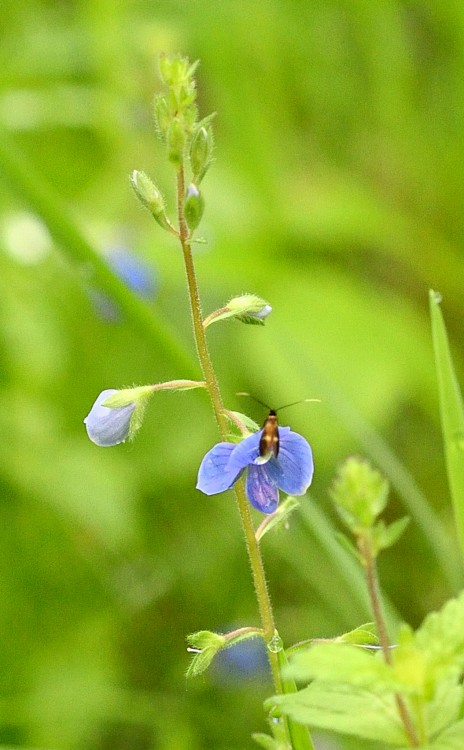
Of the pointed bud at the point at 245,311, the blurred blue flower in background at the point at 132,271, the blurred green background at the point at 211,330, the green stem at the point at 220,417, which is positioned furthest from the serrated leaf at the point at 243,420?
the blurred blue flower in background at the point at 132,271

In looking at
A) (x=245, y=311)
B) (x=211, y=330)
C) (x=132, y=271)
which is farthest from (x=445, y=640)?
(x=211, y=330)

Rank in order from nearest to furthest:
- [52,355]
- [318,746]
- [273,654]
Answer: [273,654], [318,746], [52,355]

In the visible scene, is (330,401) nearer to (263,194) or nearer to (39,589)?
(39,589)

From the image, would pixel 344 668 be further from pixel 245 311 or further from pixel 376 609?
pixel 245 311

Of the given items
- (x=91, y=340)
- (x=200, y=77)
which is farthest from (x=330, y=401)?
(x=200, y=77)

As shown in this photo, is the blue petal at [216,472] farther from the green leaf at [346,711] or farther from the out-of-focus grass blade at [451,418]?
the out-of-focus grass blade at [451,418]
